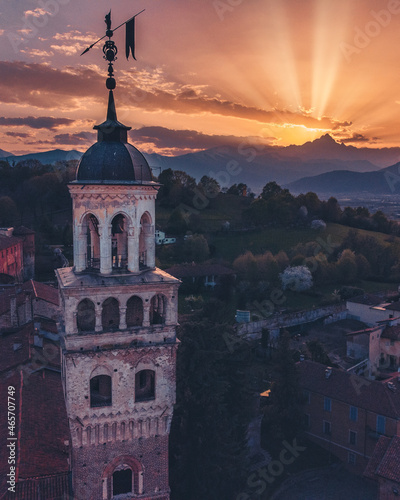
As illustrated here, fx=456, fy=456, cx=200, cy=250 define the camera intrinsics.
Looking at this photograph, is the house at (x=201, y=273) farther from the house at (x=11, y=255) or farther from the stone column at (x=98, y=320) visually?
the stone column at (x=98, y=320)

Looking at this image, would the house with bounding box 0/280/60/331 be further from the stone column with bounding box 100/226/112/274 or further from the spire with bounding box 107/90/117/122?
the spire with bounding box 107/90/117/122

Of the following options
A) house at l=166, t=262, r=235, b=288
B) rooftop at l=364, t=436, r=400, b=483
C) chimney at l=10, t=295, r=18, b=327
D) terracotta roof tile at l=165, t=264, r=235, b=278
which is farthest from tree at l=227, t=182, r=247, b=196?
rooftop at l=364, t=436, r=400, b=483

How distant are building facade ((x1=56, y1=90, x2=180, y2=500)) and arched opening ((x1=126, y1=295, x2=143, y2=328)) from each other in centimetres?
4

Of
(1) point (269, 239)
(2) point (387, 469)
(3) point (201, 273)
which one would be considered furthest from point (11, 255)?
(1) point (269, 239)

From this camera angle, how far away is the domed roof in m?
15.8

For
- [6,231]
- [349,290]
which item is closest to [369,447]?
[349,290]

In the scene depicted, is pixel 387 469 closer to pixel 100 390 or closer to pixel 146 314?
pixel 100 390

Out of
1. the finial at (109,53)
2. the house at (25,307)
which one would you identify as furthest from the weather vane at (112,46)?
the house at (25,307)

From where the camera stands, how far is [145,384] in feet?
56.3

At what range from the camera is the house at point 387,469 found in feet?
75.0

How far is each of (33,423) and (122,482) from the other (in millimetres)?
4762

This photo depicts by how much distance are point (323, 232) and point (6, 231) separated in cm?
5454

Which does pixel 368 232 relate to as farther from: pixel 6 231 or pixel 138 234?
pixel 138 234

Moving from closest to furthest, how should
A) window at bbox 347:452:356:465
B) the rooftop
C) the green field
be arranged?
the rooftop < window at bbox 347:452:356:465 < the green field
